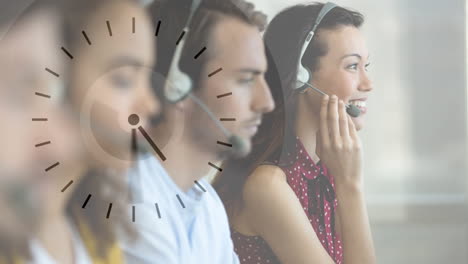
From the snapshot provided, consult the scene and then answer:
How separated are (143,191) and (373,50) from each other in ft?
1.86

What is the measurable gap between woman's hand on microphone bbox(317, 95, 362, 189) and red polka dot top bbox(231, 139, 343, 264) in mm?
24

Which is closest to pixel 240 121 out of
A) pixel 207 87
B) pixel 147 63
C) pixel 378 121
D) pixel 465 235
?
pixel 207 87

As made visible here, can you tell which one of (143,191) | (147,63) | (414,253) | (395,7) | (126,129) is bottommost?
(414,253)

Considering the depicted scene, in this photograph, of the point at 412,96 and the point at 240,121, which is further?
the point at 412,96

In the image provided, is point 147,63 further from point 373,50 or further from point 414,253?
point 414,253

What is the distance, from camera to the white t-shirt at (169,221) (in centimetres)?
111

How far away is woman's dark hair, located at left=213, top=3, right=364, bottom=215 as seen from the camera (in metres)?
1.17

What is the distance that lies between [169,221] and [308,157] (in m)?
0.32

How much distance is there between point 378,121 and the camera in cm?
133

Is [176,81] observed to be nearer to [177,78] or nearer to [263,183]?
[177,78]

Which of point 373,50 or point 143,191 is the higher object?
point 373,50

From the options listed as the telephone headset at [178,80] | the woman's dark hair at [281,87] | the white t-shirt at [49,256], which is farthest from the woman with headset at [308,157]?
the white t-shirt at [49,256]

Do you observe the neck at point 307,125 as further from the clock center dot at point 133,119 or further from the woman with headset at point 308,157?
the clock center dot at point 133,119
